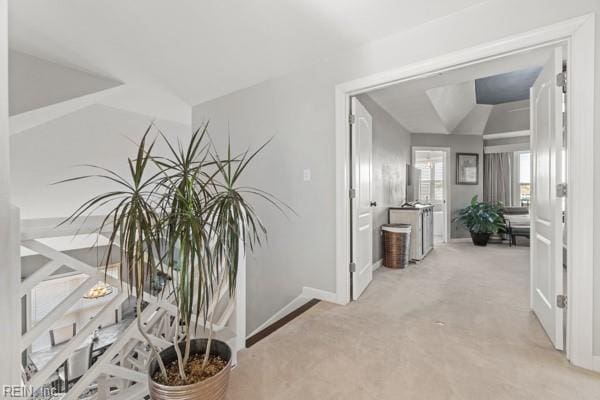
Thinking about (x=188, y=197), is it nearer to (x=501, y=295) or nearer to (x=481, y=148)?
(x=501, y=295)

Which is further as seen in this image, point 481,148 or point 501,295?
point 481,148

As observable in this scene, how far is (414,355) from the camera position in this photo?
1753mm

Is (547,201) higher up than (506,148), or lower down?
lower down

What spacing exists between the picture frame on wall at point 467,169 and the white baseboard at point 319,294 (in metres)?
4.85

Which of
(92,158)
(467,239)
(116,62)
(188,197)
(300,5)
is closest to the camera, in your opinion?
(188,197)

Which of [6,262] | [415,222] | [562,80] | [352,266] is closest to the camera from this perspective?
[6,262]

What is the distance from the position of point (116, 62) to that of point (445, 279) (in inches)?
162

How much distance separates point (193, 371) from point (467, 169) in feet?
21.4

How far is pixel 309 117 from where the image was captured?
2725 mm

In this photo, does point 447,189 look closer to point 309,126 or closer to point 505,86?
point 505,86

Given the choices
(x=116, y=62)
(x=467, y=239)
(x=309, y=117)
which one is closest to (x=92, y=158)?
(x=116, y=62)

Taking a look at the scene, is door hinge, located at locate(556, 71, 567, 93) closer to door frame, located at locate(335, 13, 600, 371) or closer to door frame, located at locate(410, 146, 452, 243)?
door frame, located at locate(335, 13, 600, 371)

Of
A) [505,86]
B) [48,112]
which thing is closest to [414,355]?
[48,112]

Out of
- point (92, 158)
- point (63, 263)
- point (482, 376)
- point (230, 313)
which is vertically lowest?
point (482, 376)
